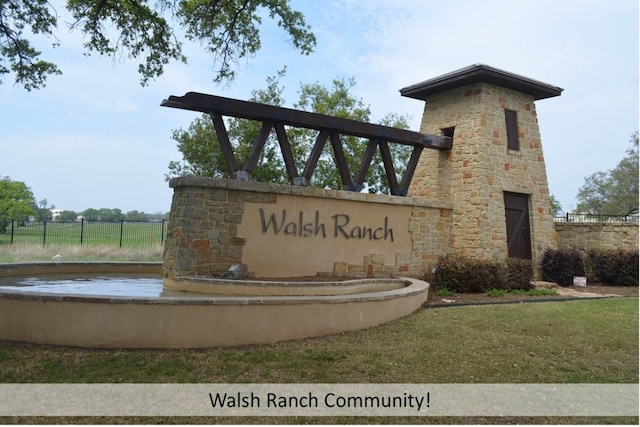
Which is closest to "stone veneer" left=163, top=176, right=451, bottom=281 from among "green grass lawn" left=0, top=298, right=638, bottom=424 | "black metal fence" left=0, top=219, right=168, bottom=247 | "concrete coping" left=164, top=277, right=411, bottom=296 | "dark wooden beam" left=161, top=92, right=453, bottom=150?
"concrete coping" left=164, top=277, right=411, bottom=296

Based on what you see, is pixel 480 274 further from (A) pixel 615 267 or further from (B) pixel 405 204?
(A) pixel 615 267

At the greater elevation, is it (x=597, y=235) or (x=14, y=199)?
(x=14, y=199)

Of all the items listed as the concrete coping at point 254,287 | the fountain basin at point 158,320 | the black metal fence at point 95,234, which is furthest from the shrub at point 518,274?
the black metal fence at point 95,234

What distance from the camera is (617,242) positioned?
14.8 metres

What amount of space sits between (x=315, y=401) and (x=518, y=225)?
35.5 feet

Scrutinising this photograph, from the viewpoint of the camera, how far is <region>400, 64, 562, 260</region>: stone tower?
1283cm

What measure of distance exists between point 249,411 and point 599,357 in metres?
4.39

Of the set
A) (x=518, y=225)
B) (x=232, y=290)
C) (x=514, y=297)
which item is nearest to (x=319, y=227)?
(x=232, y=290)

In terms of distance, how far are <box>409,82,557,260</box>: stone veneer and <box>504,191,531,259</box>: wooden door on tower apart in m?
0.16

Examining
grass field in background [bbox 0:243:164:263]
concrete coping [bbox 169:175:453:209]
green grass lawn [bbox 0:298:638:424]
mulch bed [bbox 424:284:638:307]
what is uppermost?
concrete coping [bbox 169:175:453:209]

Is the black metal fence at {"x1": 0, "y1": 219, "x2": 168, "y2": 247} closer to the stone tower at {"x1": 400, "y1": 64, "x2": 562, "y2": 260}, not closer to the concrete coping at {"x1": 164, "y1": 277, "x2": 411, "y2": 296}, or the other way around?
the stone tower at {"x1": 400, "y1": 64, "x2": 562, "y2": 260}

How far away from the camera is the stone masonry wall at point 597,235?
14633 millimetres

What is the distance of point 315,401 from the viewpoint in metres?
4.55
